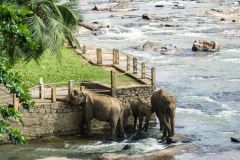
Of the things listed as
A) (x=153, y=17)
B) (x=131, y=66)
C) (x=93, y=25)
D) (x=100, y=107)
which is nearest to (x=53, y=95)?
(x=100, y=107)

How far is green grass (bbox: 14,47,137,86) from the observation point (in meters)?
24.3

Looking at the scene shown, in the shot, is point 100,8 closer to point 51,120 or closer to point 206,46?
point 206,46

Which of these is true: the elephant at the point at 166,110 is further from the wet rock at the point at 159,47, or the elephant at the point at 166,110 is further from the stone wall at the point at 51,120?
the wet rock at the point at 159,47

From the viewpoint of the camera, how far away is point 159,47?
40.9 m

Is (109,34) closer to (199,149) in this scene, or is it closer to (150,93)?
(150,93)

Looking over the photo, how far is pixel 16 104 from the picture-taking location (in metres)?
19.9

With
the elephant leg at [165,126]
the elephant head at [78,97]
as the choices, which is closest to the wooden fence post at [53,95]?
the elephant head at [78,97]

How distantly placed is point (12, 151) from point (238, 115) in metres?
9.30

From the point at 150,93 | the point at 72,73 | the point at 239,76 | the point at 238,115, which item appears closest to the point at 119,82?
the point at 150,93

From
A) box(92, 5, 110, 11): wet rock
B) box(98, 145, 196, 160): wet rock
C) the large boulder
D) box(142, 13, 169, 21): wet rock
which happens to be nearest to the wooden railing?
box(98, 145, 196, 160): wet rock

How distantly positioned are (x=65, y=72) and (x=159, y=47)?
15680 millimetres

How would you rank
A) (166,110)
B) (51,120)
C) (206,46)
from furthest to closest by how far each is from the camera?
(206,46) < (166,110) < (51,120)

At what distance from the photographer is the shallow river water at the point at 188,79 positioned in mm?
19641

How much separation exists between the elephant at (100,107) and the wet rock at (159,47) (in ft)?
63.1
